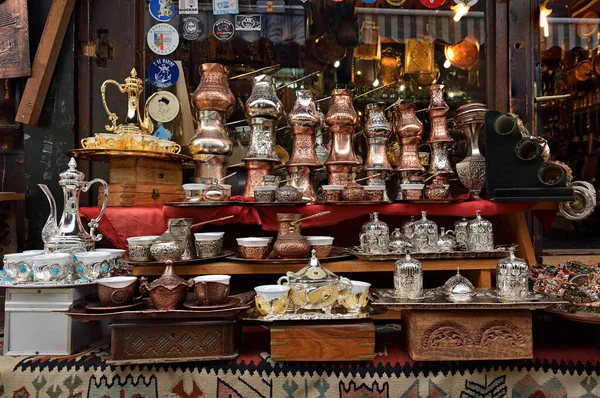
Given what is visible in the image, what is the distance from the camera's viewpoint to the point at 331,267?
226 centimetres

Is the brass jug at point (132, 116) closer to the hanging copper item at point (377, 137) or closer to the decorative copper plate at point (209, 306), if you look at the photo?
the decorative copper plate at point (209, 306)

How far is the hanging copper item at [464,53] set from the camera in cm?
341

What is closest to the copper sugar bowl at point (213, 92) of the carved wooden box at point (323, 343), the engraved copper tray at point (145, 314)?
the engraved copper tray at point (145, 314)

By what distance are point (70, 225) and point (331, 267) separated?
4.50 ft

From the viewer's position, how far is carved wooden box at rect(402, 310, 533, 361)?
74.1 inches

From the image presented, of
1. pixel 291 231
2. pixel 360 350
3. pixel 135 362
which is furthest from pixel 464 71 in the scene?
pixel 135 362

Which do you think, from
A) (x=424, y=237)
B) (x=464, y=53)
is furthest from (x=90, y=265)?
(x=464, y=53)

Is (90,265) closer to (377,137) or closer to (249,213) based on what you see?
(249,213)

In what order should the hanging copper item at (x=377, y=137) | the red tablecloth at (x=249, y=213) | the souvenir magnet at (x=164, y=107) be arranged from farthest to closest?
1. the souvenir magnet at (x=164, y=107)
2. the hanging copper item at (x=377, y=137)
3. the red tablecloth at (x=249, y=213)

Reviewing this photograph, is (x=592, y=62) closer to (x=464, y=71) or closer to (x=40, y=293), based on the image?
(x=464, y=71)

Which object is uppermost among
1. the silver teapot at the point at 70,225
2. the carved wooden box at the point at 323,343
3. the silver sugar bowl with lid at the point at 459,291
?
the silver teapot at the point at 70,225

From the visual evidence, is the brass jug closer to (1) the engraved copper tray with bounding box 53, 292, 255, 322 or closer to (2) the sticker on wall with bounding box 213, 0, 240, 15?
(2) the sticker on wall with bounding box 213, 0, 240, 15

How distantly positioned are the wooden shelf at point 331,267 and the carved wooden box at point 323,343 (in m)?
0.40

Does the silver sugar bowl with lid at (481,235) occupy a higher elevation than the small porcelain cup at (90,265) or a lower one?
higher
